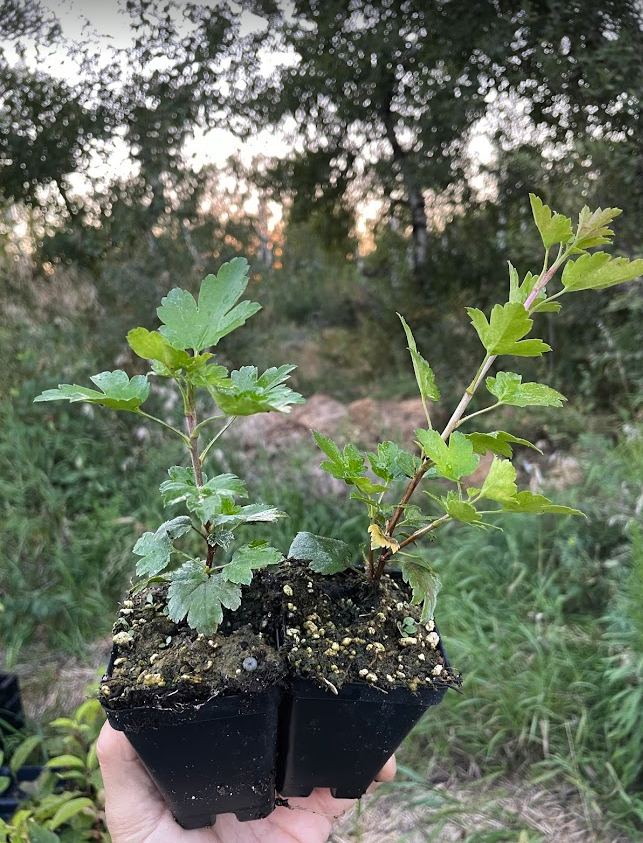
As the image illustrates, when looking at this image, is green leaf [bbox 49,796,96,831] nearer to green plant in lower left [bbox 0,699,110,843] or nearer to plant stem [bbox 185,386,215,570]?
green plant in lower left [bbox 0,699,110,843]

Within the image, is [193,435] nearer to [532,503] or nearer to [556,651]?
[532,503]

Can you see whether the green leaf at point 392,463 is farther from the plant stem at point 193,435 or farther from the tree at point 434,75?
the tree at point 434,75

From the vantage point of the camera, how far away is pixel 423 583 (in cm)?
Answer: 50

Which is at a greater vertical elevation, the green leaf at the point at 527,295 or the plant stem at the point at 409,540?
the green leaf at the point at 527,295

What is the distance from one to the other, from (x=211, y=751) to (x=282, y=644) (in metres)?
0.13

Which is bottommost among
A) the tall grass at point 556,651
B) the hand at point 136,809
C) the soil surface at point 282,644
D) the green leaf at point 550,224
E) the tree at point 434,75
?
the tall grass at point 556,651

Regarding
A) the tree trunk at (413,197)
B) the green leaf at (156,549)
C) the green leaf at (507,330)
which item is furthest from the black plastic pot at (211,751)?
the tree trunk at (413,197)

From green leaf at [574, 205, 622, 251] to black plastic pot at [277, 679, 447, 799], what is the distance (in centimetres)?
41

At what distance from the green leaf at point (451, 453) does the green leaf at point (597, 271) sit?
14 cm

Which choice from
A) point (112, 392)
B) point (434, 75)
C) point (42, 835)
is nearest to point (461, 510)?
point (112, 392)

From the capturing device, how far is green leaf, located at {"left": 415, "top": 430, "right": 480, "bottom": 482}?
44cm

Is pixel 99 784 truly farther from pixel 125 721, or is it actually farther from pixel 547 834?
pixel 547 834

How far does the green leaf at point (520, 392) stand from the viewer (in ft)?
1.48

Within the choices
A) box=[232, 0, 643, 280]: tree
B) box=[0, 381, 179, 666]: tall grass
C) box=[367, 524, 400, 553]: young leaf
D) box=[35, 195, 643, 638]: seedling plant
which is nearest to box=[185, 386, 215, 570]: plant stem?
box=[35, 195, 643, 638]: seedling plant
